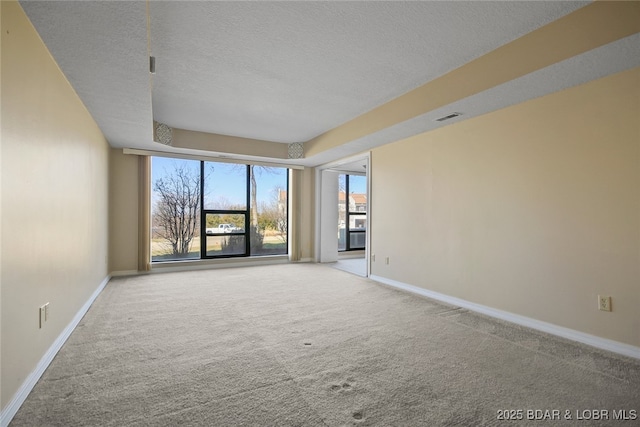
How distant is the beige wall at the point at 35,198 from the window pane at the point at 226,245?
283 centimetres

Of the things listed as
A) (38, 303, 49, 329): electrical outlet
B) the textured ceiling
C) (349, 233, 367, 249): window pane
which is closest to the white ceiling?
the textured ceiling

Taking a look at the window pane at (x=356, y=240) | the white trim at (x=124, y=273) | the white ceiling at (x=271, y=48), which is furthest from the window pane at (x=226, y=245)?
the window pane at (x=356, y=240)

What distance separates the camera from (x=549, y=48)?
2219mm

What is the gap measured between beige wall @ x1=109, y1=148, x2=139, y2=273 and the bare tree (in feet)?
1.38

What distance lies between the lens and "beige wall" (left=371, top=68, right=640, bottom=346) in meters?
2.34

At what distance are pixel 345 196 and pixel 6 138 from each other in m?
6.88

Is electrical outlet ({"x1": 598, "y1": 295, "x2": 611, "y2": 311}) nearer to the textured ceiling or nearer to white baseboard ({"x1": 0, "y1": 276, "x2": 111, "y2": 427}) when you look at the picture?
the textured ceiling

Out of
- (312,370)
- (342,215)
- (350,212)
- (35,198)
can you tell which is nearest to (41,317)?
(35,198)

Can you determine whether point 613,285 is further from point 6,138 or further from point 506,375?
point 6,138

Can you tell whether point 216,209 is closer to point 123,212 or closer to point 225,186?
point 225,186

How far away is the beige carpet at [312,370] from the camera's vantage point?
159 cm

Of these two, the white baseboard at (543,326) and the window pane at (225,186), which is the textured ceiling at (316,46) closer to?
the window pane at (225,186)

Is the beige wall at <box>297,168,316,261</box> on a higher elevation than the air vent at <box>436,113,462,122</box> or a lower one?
lower

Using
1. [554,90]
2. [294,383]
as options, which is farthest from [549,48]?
[294,383]
